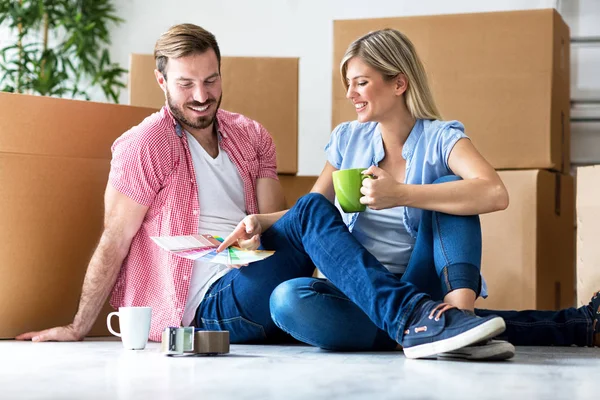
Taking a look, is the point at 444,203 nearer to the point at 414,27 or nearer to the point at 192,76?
the point at 192,76

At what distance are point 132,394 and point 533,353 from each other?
0.75 meters

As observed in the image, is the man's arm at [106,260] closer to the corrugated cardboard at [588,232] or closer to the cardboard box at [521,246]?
the cardboard box at [521,246]

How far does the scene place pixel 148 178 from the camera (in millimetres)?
1551

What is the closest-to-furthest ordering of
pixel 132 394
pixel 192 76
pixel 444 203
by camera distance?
pixel 132 394
pixel 444 203
pixel 192 76

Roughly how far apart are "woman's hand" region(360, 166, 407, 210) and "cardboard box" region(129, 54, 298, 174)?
0.72m

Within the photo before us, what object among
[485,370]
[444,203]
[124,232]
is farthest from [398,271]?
[124,232]

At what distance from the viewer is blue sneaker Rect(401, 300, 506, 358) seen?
1.14 m

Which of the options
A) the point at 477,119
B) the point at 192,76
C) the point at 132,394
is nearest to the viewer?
the point at 132,394

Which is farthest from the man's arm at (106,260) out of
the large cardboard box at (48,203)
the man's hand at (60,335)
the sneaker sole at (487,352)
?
the sneaker sole at (487,352)

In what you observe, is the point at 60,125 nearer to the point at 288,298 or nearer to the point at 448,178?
the point at 288,298

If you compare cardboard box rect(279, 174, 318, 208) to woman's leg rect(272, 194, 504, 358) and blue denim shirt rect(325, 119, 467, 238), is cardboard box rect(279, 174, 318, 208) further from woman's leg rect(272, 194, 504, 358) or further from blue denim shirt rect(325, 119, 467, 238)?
woman's leg rect(272, 194, 504, 358)

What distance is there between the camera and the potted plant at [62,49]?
112 inches

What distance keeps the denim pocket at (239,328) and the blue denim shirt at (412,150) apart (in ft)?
0.82

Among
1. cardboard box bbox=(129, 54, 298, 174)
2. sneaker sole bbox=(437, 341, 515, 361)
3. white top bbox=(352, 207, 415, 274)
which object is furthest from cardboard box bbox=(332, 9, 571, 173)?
sneaker sole bbox=(437, 341, 515, 361)
